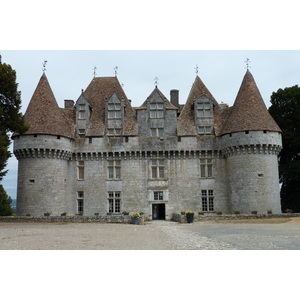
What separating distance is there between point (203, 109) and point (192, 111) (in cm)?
119

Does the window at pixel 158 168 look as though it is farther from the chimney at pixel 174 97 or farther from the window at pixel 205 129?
the chimney at pixel 174 97

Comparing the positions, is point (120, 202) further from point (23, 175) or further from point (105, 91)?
point (105, 91)

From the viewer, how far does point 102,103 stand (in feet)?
111

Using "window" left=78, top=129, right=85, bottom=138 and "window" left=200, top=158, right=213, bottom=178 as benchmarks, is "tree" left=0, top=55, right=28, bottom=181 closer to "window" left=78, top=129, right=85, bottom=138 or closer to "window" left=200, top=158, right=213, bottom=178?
"window" left=78, top=129, right=85, bottom=138

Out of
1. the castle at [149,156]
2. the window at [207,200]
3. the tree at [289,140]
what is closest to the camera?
the castle at [149,156]

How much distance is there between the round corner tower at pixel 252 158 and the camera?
1134 inches

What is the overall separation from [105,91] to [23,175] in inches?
432

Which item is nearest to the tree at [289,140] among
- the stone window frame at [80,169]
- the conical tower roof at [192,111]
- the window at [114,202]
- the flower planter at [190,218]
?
the conical tower roof at [192,111]

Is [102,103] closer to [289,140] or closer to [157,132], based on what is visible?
[157,132]

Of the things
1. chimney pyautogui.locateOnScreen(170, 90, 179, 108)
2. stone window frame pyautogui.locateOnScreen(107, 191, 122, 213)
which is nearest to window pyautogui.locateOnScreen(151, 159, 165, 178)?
stone window frame pyautogui.locateOnScreen(107, 191, 122, 213)

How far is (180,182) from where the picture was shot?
31.1 meters

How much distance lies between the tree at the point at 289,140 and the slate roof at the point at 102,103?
14198mm

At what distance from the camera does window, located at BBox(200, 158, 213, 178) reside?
31.3m
